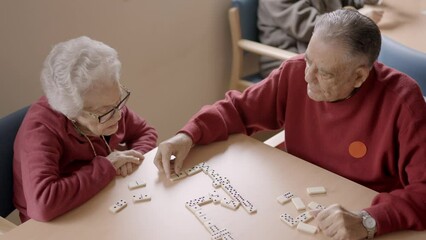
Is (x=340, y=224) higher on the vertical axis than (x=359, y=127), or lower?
lower

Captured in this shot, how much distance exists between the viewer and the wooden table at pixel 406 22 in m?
3.09

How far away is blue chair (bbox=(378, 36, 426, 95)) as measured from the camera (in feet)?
7.42

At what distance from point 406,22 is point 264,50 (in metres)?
1.07

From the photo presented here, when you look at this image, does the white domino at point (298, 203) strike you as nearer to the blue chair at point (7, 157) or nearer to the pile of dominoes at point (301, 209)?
the pile of dominoes at point (301, 209)

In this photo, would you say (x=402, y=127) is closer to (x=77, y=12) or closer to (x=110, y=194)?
(x=110, y=194)

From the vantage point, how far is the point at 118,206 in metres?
1.64

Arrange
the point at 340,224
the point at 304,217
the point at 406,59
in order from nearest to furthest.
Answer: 1. the point at 340,224
2. the point at 304,217
3. the point at 406,59

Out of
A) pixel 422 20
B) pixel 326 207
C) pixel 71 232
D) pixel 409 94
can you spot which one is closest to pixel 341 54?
pixel 409 94

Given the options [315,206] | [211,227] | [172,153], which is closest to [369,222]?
[315,206]

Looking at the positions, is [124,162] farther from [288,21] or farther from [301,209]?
[288,21]

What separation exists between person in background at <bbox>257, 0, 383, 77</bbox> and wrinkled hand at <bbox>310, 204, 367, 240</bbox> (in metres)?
2.06

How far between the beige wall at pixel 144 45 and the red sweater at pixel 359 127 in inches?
40.6

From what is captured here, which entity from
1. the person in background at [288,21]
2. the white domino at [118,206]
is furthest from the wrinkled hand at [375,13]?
the white domino at [118,206]

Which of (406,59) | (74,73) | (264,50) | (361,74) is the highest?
(74,73)
